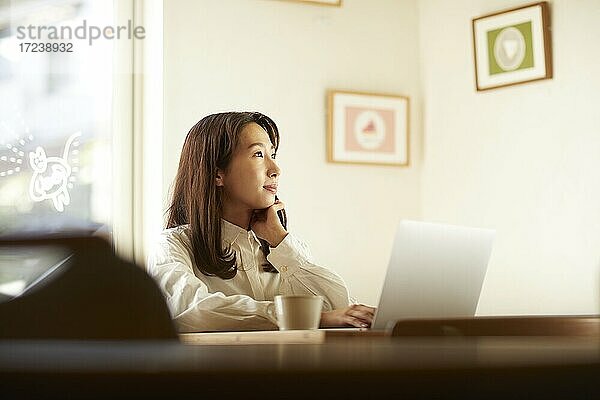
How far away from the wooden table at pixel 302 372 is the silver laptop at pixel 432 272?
149 cm

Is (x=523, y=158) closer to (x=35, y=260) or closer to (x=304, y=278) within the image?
(x=304, y=278)

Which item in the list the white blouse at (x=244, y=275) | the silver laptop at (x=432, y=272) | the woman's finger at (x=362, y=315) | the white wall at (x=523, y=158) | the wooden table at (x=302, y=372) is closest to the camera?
the wooden table at (x=302, y=372)

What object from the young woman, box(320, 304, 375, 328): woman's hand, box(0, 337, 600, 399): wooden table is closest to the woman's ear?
the young woman

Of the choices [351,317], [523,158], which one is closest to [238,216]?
[351,317]

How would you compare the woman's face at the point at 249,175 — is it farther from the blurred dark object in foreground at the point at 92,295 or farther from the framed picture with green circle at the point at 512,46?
the blurred dark object in foreground at the point at 92,295

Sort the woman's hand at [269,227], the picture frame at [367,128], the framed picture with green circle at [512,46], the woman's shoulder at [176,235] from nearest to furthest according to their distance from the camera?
the woman's shoulder at [176,235]
the woman's hand at [269,227]
the framed picture with green circle at [512,46]
the picture frame at [367,128]

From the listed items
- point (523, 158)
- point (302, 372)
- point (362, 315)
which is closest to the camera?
point (302, 372)

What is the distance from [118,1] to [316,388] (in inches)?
157

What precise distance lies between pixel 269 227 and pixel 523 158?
1.40 metres

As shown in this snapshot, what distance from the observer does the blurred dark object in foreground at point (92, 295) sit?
0.28 metres

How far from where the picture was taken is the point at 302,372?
0.47 feet

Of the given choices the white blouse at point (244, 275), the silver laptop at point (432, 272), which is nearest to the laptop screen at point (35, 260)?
the silver laptop at point (432, 272)

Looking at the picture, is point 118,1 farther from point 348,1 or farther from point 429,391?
point 429,391

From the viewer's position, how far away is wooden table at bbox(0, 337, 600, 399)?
143 millimetres
